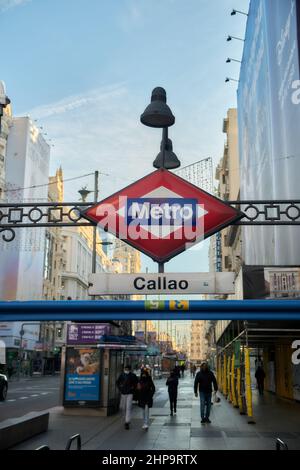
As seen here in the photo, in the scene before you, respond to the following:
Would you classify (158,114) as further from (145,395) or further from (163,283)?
(145,395)

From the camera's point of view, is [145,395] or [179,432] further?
[145,395]

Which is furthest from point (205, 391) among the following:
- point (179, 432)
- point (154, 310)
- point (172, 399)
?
point (154, 310)

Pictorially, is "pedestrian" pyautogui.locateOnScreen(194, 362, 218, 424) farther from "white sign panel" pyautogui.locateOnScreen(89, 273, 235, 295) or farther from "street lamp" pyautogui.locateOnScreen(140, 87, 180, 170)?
"white sign panel" pyautogui.locateOnScreen(89, 273, 235, 295)

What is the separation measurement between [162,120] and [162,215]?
1.38m

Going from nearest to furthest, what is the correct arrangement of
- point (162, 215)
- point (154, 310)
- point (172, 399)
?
point (154, 310), point (162, 215), point (172, 399)

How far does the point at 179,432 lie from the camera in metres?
13.3

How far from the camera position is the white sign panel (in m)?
6.27

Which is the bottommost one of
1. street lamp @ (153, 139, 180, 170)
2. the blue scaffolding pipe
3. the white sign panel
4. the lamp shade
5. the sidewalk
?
the sidewalk

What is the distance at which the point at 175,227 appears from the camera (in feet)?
23.3

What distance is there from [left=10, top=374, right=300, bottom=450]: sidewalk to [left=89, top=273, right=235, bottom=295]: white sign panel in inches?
218

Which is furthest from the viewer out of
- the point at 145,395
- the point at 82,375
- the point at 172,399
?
the point at 172,399

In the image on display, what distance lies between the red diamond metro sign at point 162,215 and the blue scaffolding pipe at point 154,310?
1300 mm

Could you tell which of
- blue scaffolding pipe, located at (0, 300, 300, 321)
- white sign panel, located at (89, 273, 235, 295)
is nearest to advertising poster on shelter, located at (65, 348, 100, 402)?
white sign panel, located at (89, 273, 235, 295)
